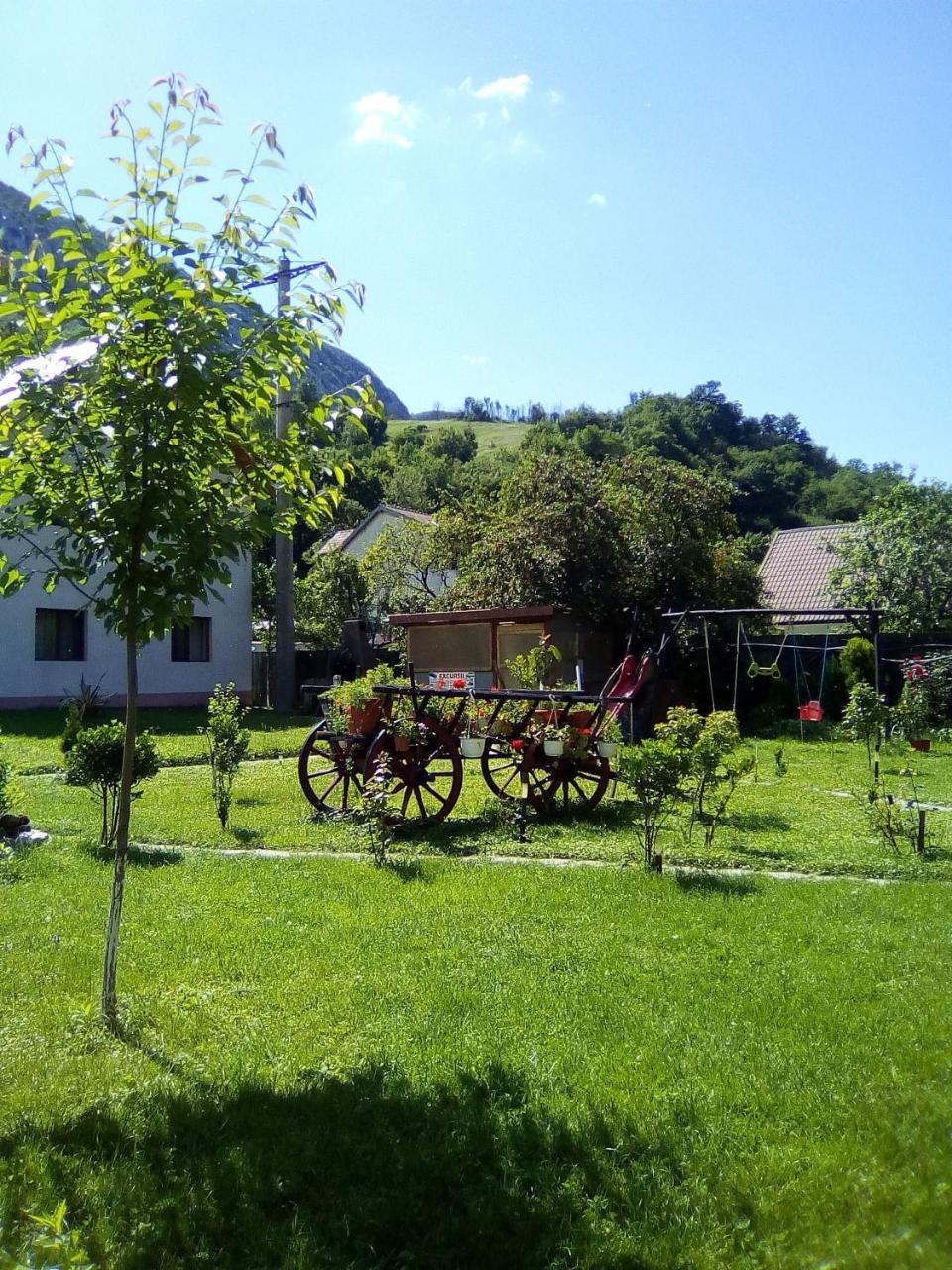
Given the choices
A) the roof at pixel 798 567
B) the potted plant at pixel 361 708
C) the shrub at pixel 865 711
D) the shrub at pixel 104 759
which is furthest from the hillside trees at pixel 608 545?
the roof at pixel 798 567

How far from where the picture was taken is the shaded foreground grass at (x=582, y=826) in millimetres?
8086

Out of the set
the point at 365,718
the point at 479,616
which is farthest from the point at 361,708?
the point at 479,616

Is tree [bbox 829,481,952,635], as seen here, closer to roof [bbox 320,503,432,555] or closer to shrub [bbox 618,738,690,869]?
shrub [bbox 618,738,690,869]

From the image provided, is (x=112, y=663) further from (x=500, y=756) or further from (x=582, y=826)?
(x=582, y=826)

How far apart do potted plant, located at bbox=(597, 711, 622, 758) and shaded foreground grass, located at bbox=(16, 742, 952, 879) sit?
0.66 meters

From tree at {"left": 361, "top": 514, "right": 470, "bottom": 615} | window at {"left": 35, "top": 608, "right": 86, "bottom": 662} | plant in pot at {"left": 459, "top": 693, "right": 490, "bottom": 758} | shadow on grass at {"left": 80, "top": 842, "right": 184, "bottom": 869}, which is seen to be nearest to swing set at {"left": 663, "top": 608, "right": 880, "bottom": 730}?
plant in pot at {"left": 459, "top": 693, "right": 490, "bottom": 758}

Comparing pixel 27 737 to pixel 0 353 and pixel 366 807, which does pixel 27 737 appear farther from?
pixel 0 353

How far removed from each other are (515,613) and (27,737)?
866cm

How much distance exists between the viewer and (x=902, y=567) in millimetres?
25594

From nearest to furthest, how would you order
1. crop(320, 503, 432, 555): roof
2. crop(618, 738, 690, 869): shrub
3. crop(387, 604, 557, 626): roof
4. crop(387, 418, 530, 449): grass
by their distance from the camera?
crop(618, 738, 690, 869): shrub, crop(387, 604, 557, 626): roof, crop(320, 503, 432, 555): roof, crop(387, 418, 530, 449): grass

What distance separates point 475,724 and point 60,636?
52.7 ft

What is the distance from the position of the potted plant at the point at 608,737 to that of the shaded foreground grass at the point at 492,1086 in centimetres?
350

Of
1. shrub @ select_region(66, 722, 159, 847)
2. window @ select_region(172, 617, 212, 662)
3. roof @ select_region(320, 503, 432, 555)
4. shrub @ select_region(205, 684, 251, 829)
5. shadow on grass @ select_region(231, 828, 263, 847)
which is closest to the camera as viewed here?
shrub @ select_region(66, 722, 159, 847)

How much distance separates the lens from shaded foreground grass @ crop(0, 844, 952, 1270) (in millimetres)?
2875
